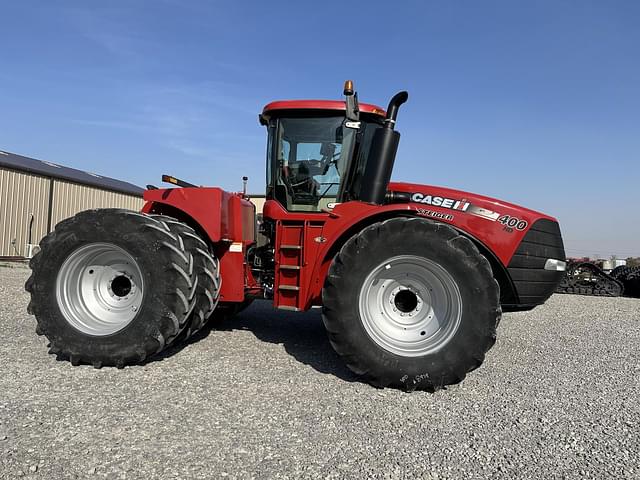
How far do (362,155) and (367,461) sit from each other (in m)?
2.94

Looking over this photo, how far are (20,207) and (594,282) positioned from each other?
753 inches

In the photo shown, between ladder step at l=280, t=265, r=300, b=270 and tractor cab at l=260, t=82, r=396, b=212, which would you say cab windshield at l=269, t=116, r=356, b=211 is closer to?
tractor cab at l=260, t=82, r=396, b=212

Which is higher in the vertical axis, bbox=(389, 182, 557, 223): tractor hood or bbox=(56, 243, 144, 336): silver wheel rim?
bbox=(389, 182, 557, 223): tractor hood

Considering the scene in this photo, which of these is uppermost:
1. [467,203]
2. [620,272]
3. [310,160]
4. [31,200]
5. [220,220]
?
[310,160]

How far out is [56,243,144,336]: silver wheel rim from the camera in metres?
3.96

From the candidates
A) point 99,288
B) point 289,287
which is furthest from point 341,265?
point 99,288

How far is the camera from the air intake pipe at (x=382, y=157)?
13.0ft

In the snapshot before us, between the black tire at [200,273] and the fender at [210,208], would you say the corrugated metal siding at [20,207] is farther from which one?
the black tire at [200,273]

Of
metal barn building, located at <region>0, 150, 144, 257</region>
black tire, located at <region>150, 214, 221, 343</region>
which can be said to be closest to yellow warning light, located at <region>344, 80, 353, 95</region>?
black tire, located at <region>150, 214, 221, 343</region>

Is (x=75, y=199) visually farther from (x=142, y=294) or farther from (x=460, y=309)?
(x=460, y=309)

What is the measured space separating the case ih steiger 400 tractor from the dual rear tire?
11mm

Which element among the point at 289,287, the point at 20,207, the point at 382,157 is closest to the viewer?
the point at 382,157

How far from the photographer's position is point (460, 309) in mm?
3561

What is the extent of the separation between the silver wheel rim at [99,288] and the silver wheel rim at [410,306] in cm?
204
